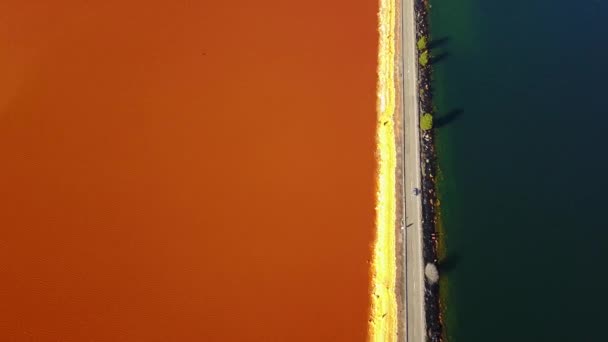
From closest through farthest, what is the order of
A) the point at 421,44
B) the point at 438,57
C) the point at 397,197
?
the point at 397,197
the point at 421,44
the point at 438,57

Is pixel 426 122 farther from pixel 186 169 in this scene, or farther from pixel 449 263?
pixel 186 169

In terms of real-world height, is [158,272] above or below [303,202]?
below

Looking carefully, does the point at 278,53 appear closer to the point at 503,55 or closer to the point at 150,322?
the point at 503,55

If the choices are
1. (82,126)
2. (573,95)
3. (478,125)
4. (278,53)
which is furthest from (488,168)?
(82,126)

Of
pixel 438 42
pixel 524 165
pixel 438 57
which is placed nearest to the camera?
pixel 524 165

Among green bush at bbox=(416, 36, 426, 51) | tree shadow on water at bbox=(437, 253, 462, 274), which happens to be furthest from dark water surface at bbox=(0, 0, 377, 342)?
tree shadow on water at bbox=(437, 253, 462, 274)

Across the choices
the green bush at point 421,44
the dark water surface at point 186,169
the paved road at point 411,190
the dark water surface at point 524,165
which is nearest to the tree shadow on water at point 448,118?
the dark water surface at point 524,165

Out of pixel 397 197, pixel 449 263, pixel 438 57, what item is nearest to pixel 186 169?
pixel 397 197
